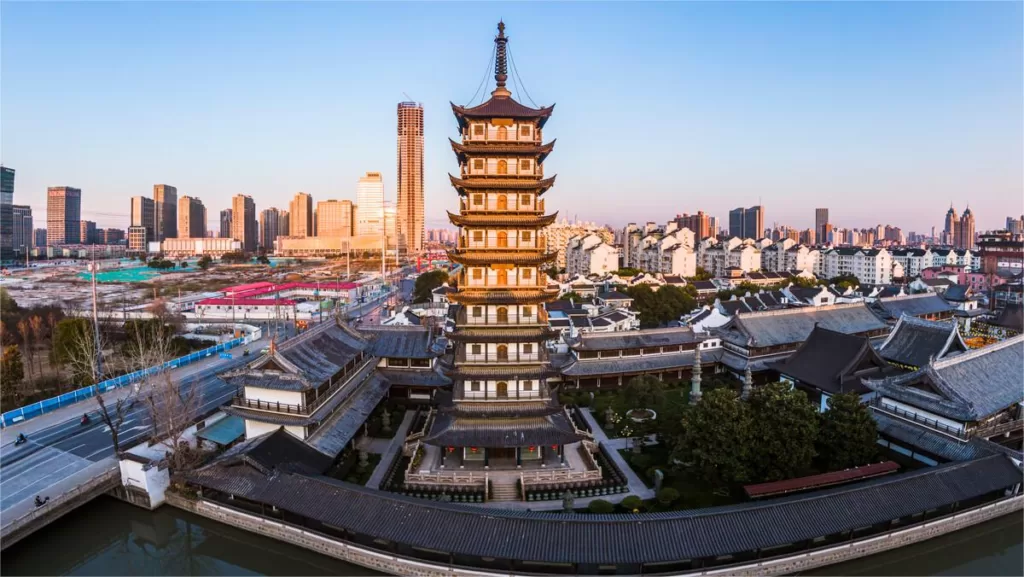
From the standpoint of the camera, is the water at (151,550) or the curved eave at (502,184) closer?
the water at (151,550)

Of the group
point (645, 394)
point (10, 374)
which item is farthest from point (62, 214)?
point (645, 394)

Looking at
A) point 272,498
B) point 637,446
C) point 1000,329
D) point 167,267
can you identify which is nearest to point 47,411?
point 272,498

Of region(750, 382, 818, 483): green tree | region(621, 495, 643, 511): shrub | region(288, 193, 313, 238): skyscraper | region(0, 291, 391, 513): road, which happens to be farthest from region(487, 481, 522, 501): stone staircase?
region(288, 193, 313, 238): skyscraper

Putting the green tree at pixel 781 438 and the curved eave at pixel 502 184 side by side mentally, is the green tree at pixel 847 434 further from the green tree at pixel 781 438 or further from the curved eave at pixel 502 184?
the curved eave at pixel 502 184

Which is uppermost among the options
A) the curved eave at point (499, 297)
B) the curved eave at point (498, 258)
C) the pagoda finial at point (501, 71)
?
the pagoda finial at point (501, 71)

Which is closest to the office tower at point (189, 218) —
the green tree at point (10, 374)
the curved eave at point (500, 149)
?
the green tree at point (10, 374)

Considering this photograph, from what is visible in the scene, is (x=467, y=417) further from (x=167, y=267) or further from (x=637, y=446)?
(x=167, y=267)

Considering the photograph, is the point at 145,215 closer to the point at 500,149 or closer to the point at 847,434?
the point at 500,149

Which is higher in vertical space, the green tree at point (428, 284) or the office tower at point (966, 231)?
the office tower at point (966, 231)
